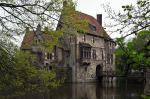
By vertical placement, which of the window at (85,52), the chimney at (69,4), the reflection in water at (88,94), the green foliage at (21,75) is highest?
the window at (85,52)

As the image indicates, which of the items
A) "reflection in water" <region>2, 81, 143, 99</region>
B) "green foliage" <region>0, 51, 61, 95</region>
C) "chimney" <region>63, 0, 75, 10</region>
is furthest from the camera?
"reflection in water" <region>2, 81, 143, 99</region>

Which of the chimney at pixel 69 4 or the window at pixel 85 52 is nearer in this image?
the chimney at pixel 69 4

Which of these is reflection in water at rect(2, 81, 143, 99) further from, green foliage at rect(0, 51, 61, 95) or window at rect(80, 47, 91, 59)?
green foliage at rect(0, 51, 61, 95)

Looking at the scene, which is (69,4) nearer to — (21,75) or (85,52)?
(21,75)

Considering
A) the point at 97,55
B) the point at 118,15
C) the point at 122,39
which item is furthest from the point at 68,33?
the point at 97,55

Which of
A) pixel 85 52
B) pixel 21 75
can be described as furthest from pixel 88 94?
pixel 21 75

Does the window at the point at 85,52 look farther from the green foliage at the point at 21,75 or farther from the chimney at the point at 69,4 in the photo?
the chimney at the point at 69,4

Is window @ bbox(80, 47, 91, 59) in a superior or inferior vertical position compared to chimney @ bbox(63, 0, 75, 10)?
superior

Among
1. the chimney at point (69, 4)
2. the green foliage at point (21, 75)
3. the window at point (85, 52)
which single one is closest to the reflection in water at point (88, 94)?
the window at point (85, 52)

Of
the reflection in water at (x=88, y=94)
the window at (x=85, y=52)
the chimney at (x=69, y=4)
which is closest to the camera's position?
the chimney at (x=69, y=4)

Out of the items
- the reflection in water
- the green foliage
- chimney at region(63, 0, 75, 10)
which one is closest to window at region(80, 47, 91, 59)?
the reflection in water

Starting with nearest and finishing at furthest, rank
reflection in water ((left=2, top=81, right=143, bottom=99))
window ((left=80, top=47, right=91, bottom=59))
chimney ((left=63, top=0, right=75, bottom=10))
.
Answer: chimney ((left=63, top=0, right=75, bottom=10)) → reflection in water ((left=2, top=81, right=143, bottom=99)) → window ((left=80, top=47, right=91, bottom=59))

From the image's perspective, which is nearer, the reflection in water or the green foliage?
the green foliage

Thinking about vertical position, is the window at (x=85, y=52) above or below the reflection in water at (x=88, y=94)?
above
